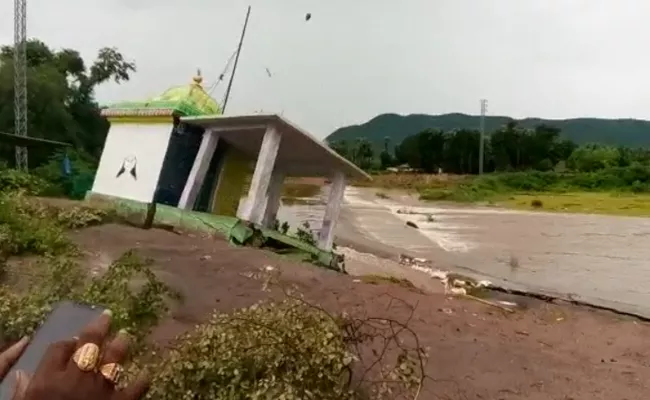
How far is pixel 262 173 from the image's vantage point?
13.0m

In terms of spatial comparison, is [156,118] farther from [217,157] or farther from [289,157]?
[289,157]

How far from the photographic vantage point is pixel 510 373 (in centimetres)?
657

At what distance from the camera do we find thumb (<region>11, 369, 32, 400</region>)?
1295 mm

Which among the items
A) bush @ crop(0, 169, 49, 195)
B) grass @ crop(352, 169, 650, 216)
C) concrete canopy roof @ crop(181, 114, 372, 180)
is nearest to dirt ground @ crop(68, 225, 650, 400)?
concrete canopy roof @ crop(181, 114, 372, 180)

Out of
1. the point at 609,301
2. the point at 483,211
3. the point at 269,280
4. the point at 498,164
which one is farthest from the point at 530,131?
the point at 269,280

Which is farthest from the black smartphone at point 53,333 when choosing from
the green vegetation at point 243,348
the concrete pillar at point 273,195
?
the concrete pillar at point 273,195

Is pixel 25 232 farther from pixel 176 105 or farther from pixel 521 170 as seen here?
pixel 521 170

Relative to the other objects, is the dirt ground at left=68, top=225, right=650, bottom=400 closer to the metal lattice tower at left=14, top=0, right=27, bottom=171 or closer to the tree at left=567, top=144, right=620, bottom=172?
the metal lattice tower at left=14, top=0, right=27, bottom=171

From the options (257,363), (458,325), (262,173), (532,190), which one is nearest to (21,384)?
(257,363)

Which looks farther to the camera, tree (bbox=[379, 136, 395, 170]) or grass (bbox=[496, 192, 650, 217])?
tree (bbox=[379, 136, 395, 170])

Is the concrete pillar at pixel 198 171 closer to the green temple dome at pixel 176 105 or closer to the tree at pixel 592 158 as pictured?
the green temple dome at pixel 176 105

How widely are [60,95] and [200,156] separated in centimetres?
2193

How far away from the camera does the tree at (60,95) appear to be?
3225cm

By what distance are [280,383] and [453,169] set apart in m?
70.5
